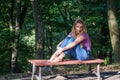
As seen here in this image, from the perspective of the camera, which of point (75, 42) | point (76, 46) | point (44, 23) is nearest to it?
point (75, 42)

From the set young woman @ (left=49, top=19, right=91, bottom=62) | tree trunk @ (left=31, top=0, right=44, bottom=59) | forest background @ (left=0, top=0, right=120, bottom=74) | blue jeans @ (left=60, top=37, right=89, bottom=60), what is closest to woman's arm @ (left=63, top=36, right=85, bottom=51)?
young woman @ (left=49, top=19, right=91, bottom=62)

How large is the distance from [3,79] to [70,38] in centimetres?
233

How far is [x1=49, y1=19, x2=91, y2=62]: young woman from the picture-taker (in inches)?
303

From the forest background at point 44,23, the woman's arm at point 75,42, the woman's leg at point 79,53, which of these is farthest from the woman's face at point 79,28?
the forest background at point 44,23

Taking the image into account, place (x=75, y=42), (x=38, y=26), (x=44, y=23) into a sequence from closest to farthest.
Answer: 1. (x=75, y=42)
2. (x=38, y=26)
3. (x=44, y=23)

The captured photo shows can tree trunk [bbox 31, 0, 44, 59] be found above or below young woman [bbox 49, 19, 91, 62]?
above

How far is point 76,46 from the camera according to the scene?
7.86 m

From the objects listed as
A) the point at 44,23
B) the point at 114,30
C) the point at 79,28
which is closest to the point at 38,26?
the point at 114,30

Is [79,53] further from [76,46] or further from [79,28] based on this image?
[79,28]

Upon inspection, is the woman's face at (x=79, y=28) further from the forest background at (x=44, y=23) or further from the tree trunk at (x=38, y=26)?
the forest background at (x=44, y=23)

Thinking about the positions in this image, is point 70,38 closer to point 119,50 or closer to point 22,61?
point 119,50

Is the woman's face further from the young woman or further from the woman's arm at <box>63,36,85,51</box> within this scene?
the woman's arm at <box>63,36,85,51</box>

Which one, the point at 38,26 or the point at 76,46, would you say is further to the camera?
the point at 38,26

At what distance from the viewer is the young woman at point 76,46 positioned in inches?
303
